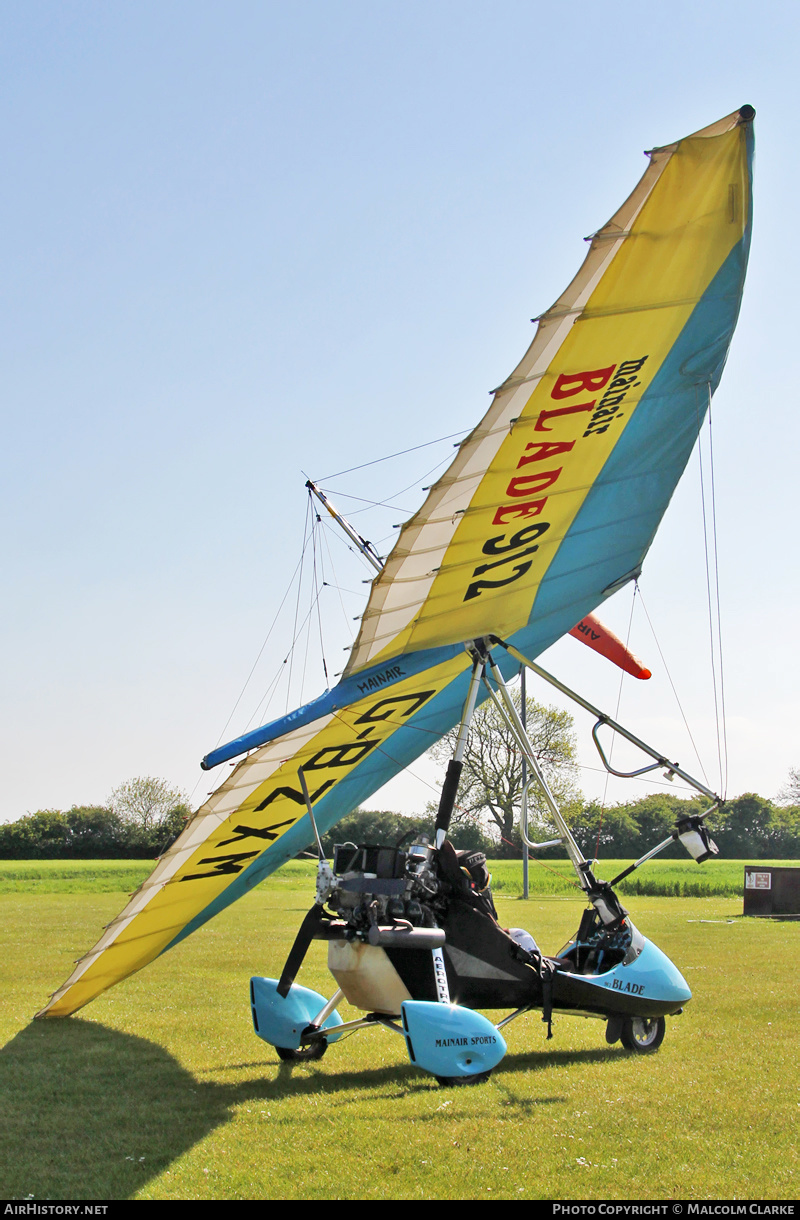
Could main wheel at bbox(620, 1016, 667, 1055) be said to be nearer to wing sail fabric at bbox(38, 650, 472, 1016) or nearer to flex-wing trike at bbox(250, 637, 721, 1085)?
flex-wing trike at bbox(250, 637, 721, 1085)

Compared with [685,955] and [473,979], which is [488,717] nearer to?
[685,955]

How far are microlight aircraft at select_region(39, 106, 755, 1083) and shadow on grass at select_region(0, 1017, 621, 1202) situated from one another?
1.59ft

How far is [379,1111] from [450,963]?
1338 millimetres

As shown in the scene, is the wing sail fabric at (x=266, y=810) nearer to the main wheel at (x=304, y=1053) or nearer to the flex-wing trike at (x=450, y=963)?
the flex-wing trike at (x=450, y=963)

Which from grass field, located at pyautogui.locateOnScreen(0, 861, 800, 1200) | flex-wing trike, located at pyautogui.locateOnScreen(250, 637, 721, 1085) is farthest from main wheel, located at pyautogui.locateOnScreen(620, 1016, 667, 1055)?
grass field, located at pyautogui.locateOnScreen(0, 861, 800, 1200)

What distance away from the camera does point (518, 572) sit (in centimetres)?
714

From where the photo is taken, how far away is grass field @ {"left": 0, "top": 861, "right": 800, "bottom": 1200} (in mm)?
4582

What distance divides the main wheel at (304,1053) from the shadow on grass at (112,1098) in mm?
107

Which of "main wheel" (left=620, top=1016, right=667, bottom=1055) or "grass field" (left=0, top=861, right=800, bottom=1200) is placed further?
"main wheel" (left=620, top=1016, right=667, bottom=1055)

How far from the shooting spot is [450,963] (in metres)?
7.06

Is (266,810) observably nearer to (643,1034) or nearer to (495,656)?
(495,656)

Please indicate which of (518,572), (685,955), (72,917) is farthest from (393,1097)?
(72,917)

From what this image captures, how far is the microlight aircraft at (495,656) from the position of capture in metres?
5.45

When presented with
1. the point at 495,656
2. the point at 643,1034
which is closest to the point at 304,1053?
the point at 643,1034
